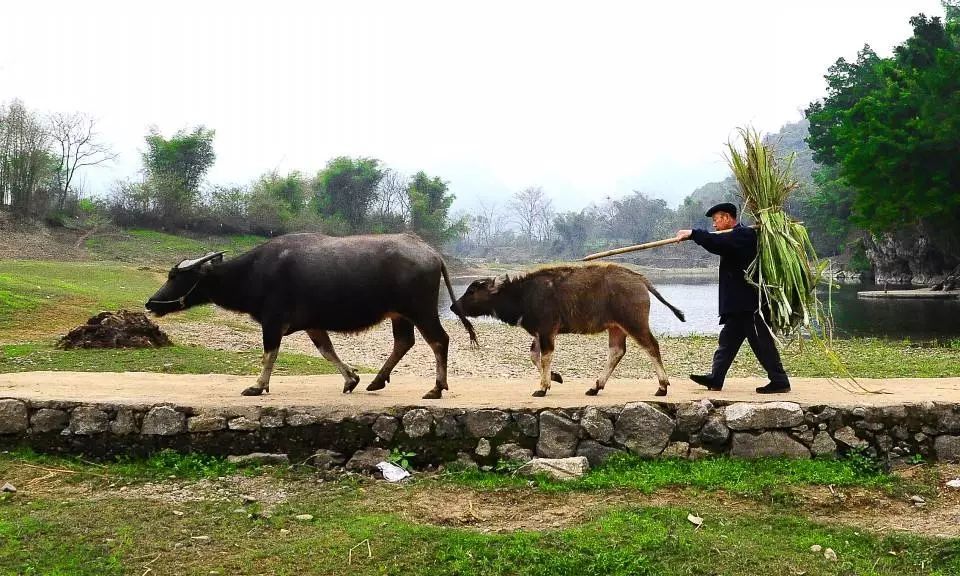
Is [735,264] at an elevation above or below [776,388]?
above

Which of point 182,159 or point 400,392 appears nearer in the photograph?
point 400,392

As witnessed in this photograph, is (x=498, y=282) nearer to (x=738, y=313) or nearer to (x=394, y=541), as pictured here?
(x=738, y=313)

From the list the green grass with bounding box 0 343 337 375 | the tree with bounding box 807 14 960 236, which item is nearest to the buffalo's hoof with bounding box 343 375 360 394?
the green grass with bounding box 0 343 337 375

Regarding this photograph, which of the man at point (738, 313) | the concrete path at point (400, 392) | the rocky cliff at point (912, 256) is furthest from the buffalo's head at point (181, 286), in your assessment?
the rocky cliff at point (912, 256)

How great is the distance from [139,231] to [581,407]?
4619 cm

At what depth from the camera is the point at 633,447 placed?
619 cm

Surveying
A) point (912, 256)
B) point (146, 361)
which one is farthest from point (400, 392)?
point (912, 256)

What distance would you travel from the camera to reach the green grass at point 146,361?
11.6 m

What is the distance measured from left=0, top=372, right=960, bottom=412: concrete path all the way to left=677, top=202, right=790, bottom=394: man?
0.64ft

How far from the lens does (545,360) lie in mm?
7016

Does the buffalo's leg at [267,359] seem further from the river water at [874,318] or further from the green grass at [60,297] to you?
the river water at [874,318]

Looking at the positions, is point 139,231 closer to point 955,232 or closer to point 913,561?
point 955,232

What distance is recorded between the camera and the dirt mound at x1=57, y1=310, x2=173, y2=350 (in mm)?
13461

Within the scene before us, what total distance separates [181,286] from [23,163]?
44386 mm
